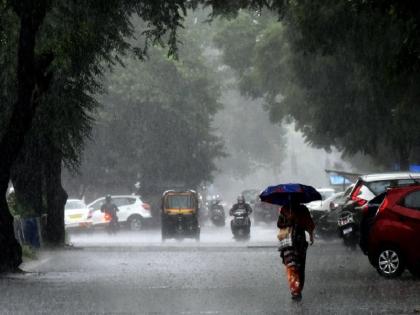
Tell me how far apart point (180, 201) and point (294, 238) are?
28940 mm

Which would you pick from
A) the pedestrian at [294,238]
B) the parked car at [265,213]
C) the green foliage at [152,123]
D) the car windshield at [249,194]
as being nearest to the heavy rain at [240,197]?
the pedestrian at [294,238]

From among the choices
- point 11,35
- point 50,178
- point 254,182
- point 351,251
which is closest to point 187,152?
point 50,178

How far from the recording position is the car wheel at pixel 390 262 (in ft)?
69.2

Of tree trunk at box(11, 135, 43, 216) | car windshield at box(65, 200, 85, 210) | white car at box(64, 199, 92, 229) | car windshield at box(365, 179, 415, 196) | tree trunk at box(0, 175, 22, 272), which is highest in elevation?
car windshield at box(65, 200, 85, 210)

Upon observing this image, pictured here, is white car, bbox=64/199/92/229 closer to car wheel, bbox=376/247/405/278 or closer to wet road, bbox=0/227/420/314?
wet road, bbox=0/227/420/314

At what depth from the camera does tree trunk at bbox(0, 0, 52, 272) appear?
75.9 ft

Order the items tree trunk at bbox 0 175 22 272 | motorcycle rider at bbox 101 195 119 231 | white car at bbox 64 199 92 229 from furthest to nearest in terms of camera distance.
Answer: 1. white car at bbox 64 199 92 229
2. motorcycle rider at bbox 101 195 119 231
3. tree trunk at bbox 0 175 22 272

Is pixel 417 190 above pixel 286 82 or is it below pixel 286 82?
below

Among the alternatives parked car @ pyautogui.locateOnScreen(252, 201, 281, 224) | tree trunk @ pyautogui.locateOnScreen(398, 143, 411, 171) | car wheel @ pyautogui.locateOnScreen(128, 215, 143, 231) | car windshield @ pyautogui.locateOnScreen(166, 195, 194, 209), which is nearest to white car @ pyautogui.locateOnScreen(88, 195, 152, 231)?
car wheel @ pyautogui.locateOnScreen(128, 215, 143, 231)

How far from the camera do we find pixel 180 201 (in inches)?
1850

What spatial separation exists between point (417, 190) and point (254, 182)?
16644cm

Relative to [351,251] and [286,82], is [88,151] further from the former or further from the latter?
[351,251]

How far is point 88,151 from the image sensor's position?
70.8 meters

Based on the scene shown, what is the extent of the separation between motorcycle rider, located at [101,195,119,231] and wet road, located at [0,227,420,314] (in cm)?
2384
